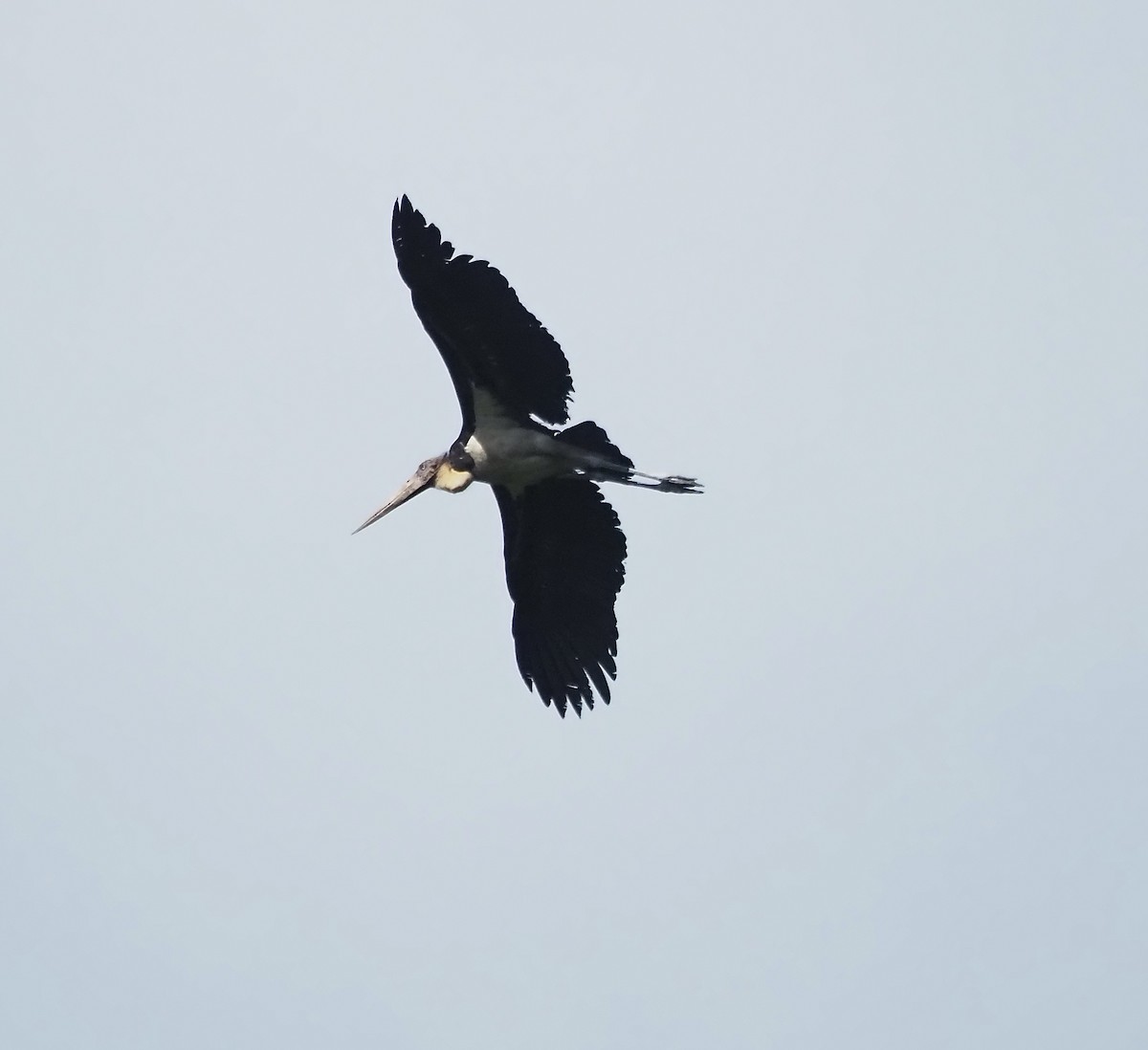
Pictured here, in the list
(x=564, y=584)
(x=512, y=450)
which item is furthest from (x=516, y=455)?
(x=564, y=584)

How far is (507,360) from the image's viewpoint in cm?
1560

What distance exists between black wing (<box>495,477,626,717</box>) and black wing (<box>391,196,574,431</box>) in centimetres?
77

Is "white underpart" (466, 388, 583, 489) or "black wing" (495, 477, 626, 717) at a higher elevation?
"white underpart" (466, 388, 583, 489)

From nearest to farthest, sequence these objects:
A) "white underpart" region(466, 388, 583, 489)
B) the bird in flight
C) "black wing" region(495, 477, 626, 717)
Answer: the bird in flight → "white underpart" region(466, 388, 583, 489) → "black wing" region(495, 477, 626, 717)

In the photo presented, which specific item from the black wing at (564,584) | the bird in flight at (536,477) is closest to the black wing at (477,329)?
the bird in flight at (536,477)

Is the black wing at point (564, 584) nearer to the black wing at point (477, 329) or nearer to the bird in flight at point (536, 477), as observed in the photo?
the bird in flight at point (536, 477)

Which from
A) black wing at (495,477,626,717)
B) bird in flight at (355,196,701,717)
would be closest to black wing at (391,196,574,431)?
bird in flight at (355,196,701,717)

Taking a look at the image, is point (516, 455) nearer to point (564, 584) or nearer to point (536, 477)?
point (536, 477)

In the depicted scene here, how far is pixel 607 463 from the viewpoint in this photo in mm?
15836

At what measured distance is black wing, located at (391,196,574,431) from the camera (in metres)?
14.7

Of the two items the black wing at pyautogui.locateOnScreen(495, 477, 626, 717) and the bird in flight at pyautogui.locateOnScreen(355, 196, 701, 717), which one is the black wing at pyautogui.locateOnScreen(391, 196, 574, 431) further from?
the black wing at pyautogui.locateOnScreen(495, 477, 626, 717)

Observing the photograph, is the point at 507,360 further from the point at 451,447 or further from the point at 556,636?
the point at 556,636

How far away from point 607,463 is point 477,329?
1412 mm

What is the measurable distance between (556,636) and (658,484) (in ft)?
4.98
